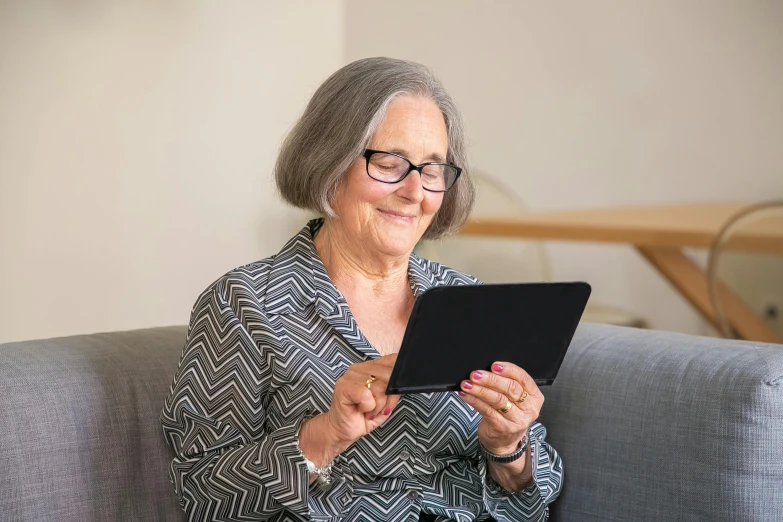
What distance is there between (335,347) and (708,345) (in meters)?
0.56

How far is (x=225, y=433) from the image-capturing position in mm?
1225

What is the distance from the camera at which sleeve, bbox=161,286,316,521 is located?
46.0 inches

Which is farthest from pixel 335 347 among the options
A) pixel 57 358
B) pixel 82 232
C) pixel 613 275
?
pixel 613 275

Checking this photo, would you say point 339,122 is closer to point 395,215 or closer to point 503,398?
point 395,215

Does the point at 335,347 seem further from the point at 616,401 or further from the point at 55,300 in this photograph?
the point at 55,300

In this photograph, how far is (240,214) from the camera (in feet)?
8.58

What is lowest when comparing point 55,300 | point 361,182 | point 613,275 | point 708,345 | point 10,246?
point 613,275

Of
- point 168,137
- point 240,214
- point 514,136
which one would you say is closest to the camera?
point 168,137

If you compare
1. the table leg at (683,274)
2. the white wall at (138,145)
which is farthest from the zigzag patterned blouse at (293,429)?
the table leg at (683,274)

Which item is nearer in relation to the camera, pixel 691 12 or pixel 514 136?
pixel 691 12

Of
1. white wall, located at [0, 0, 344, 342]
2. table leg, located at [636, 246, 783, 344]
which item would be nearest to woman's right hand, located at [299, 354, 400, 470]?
white wall, located at [0, 0, 344, 342]

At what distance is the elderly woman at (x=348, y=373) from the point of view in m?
1.18

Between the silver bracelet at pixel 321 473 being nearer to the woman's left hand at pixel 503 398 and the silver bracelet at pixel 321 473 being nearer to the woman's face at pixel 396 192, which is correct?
the woman's left hand at pixel 503 398

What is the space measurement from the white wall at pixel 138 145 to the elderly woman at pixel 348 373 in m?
1.05
